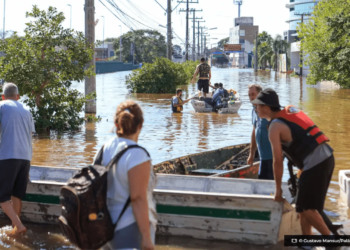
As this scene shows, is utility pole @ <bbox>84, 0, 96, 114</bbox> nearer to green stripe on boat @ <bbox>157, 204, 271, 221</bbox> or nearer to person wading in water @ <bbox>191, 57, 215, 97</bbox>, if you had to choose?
person wading in water @ <bbox>191, 57, 215, 97</bbox>

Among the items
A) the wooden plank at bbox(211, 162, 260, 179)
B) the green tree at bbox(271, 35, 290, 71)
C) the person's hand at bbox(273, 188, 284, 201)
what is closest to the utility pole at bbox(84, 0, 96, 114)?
the wooden plank at bbox(211, 162, 260, 179)

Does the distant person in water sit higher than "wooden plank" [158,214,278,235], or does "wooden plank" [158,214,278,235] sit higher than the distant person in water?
the distant person in water

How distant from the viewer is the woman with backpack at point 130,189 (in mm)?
3266

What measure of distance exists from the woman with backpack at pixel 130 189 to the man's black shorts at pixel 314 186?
2057mm

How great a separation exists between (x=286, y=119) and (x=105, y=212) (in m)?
2.25

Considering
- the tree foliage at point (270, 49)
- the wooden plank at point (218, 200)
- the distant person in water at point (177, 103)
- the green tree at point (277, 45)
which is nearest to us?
the wooden plank at point (218, 200)

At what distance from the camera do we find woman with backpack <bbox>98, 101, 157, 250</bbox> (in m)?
3.27

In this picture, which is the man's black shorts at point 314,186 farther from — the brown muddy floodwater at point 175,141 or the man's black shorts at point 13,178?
the man's black shorts at point 13,178

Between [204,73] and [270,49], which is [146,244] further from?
[270,49]

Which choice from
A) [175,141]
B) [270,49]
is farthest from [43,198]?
[270,49]

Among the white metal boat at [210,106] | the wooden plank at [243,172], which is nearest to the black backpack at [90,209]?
the wooden plank at [243,172]

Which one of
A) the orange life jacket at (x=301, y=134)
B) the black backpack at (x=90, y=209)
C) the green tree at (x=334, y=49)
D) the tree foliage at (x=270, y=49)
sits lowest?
the black backpack at (x=90, y=209)

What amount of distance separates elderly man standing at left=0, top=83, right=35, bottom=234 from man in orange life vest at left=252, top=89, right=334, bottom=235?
9.20 feet

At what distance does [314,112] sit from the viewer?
2259 centimetres
